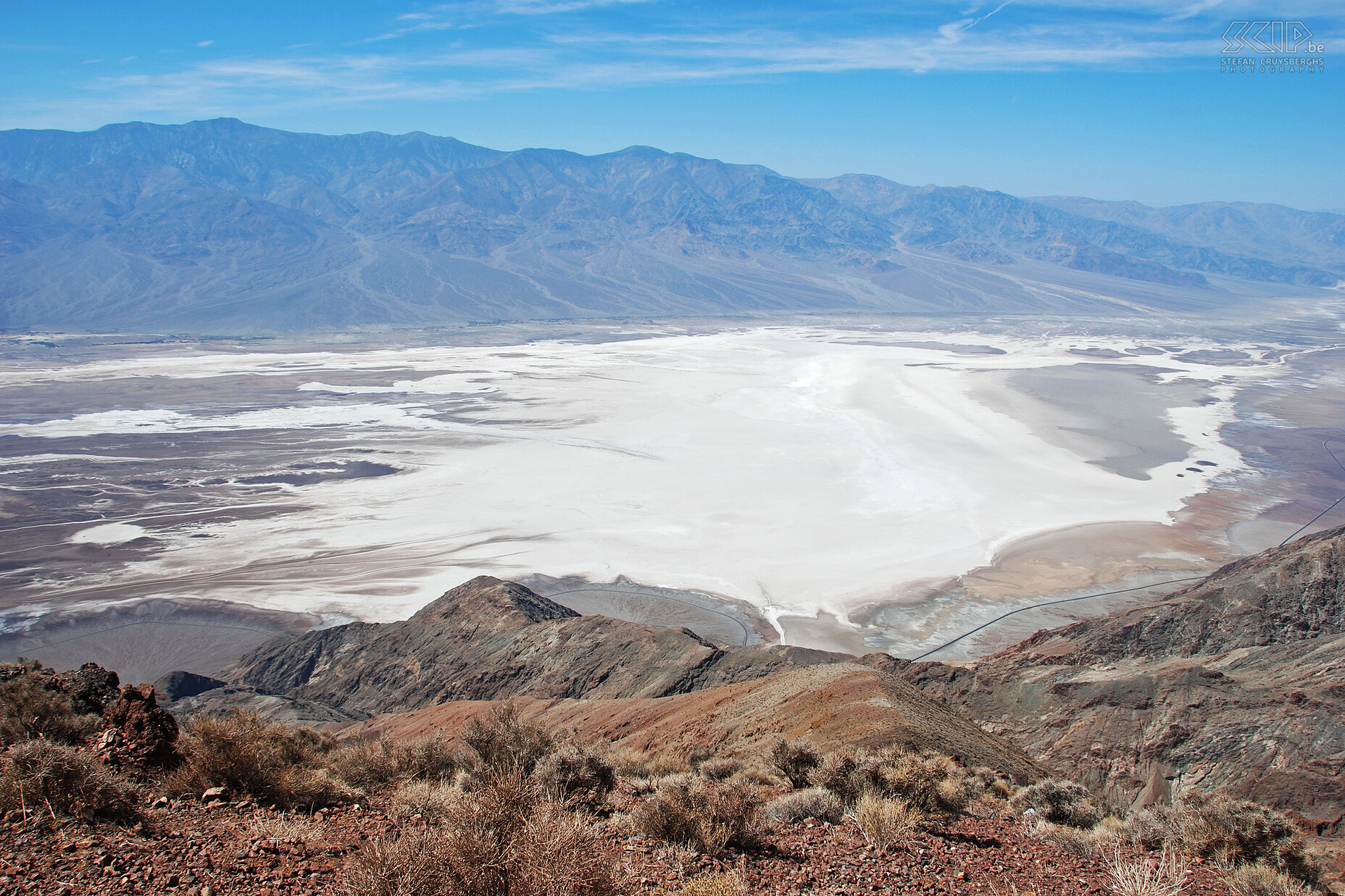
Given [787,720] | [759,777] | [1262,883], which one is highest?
[1262,883]

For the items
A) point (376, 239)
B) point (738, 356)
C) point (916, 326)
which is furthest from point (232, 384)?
point (376, 239)

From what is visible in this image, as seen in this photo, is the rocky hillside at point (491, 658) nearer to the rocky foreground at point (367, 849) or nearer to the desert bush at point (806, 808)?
the desert bush at point (806, 808)

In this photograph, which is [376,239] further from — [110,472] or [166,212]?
[110,472]

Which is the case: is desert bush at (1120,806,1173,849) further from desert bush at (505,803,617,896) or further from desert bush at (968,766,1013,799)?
desert bush at (505,803,617,896)

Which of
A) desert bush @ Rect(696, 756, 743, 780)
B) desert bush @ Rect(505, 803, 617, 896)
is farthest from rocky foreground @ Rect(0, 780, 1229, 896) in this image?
desert bush @ Rect(696, 756, 743, 780)

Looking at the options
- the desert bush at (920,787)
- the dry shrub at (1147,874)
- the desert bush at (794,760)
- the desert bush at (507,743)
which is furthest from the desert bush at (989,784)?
the desert bush at (507,743)

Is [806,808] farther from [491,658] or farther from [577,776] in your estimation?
[491,658]

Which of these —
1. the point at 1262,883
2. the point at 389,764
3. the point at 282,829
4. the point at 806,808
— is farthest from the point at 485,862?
the point at 1262,883
